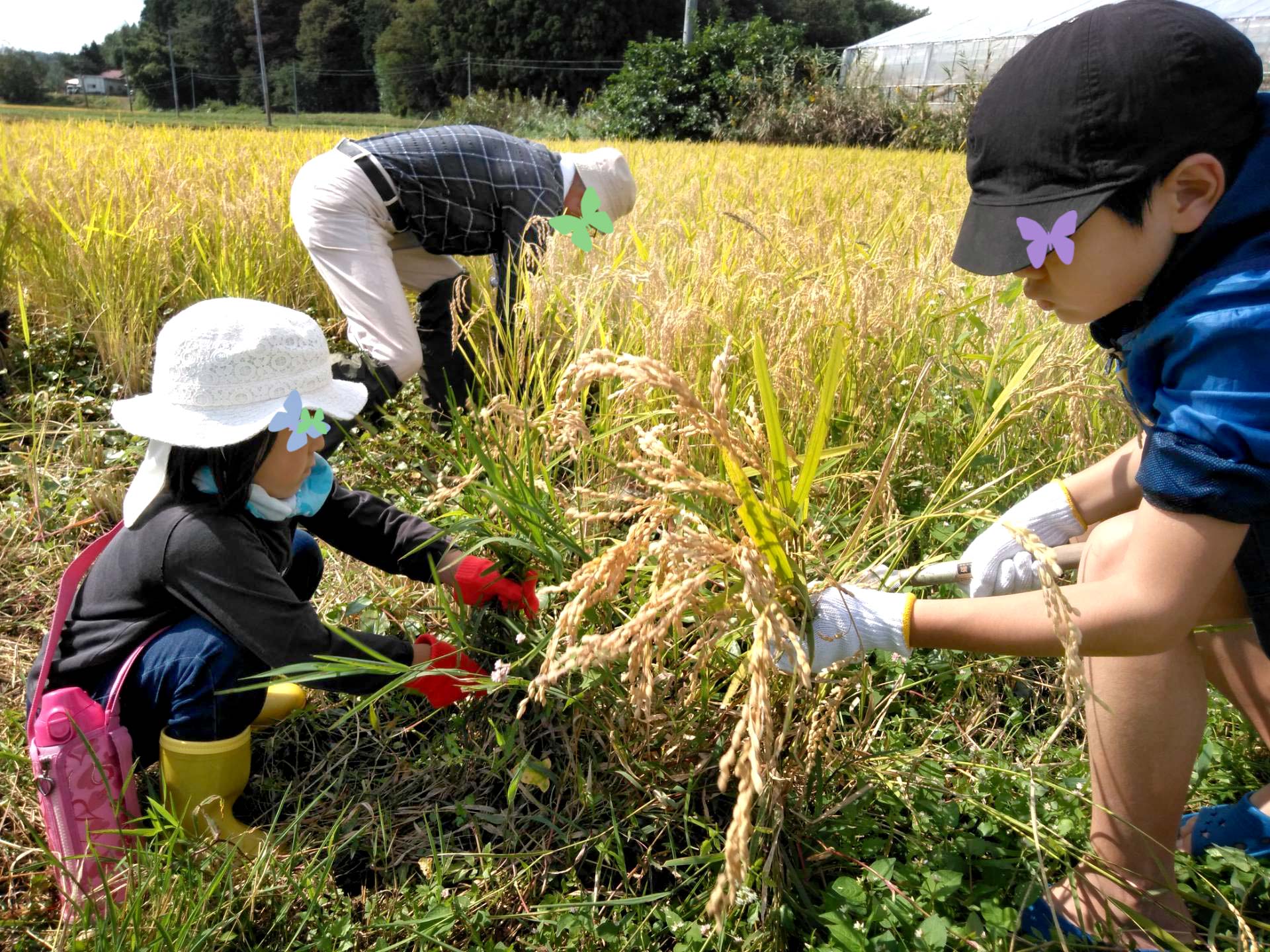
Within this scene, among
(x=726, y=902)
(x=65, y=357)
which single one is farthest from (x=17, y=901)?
(x=65, y=357)

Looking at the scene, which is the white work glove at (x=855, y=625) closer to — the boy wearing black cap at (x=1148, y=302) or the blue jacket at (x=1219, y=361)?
the boy wearing black cap at (x=1148, y=302)

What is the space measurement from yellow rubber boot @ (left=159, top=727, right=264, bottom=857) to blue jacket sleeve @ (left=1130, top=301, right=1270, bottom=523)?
1317 millimetres

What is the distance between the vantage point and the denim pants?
132cm

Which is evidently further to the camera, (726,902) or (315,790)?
(315,790)

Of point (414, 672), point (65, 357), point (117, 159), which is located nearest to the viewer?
point (414, 672)

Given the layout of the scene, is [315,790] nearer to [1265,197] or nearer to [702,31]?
[1265,197]

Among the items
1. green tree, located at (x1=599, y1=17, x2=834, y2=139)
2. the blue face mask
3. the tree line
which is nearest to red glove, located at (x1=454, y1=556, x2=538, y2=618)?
the blue face mask

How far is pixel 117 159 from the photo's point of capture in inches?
162

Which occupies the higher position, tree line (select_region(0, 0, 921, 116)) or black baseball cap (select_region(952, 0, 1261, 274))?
tree line (select_region(0, 0, 921, 116))

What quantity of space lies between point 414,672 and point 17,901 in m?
0.65

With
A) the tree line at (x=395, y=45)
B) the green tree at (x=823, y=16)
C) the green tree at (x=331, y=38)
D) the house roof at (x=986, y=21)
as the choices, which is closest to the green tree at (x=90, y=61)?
the tree line at (x=395, y=45)

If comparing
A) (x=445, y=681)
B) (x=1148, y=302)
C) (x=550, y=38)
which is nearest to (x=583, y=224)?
(x=445, y=681)

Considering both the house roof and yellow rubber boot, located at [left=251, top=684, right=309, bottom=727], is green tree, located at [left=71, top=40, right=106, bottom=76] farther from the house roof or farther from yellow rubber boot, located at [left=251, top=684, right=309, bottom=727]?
yellow rubber boot, located at [left=251, top=684, right=309, bottom=727]

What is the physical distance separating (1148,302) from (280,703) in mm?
1450
